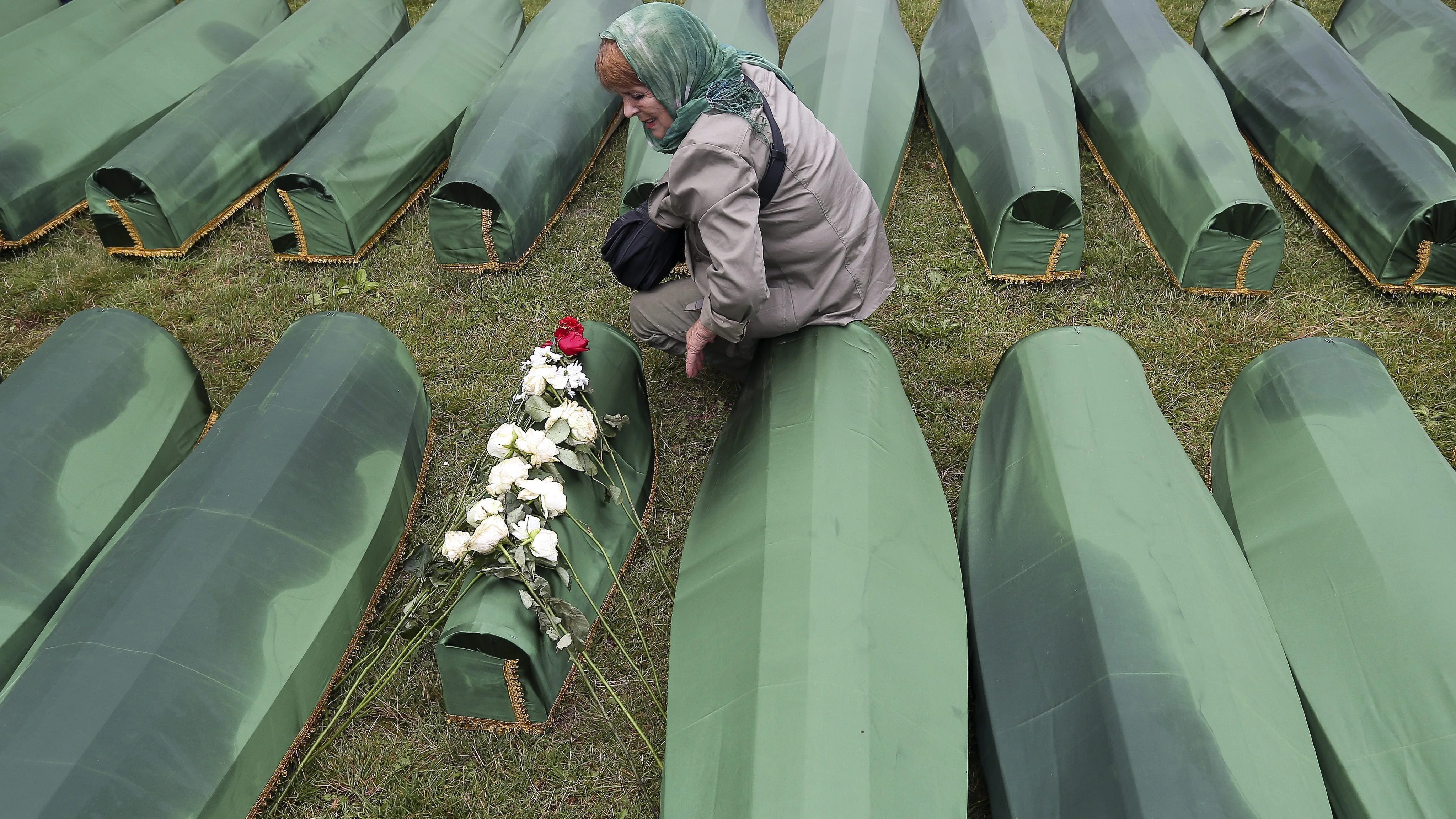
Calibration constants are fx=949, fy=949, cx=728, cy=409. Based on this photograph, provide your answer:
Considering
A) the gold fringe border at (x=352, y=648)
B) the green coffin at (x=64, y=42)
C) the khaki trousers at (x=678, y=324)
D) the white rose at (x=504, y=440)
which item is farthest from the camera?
the green coffin at (x=64, y=42)

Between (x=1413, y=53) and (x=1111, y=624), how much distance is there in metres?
4.41

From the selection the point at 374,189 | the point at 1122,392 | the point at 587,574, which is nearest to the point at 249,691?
the point at 587,574

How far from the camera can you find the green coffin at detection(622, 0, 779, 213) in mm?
4039

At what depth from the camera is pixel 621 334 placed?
3.15 meters

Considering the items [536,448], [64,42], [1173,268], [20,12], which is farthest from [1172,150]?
[20,12]

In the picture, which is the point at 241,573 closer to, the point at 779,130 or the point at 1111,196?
the point at 779,130

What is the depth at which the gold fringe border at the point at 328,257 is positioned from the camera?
4086 mm

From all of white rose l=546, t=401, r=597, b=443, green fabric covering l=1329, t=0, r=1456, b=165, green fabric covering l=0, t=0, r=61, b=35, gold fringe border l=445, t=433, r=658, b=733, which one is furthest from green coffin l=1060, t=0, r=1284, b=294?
green fabric covering l=0, t=0, r=61, b=35

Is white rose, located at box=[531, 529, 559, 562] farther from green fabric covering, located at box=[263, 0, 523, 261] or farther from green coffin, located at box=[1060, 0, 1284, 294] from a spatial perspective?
green coffin, located at box=[1060, 0, 1284, 294]

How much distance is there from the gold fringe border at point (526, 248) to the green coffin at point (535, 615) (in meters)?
1.25

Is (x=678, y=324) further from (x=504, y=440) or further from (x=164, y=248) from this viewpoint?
(x=164, y=248)

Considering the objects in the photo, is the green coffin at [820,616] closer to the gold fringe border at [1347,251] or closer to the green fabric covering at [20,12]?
the gold fringe border at [1347,251]

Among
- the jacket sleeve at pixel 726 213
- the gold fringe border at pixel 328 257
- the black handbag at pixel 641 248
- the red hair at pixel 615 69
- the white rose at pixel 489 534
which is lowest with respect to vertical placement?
the gold fringe border at pixel 328 257

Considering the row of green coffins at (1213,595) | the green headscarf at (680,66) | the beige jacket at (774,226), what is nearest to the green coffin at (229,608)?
the beige jacket at (774,226)
